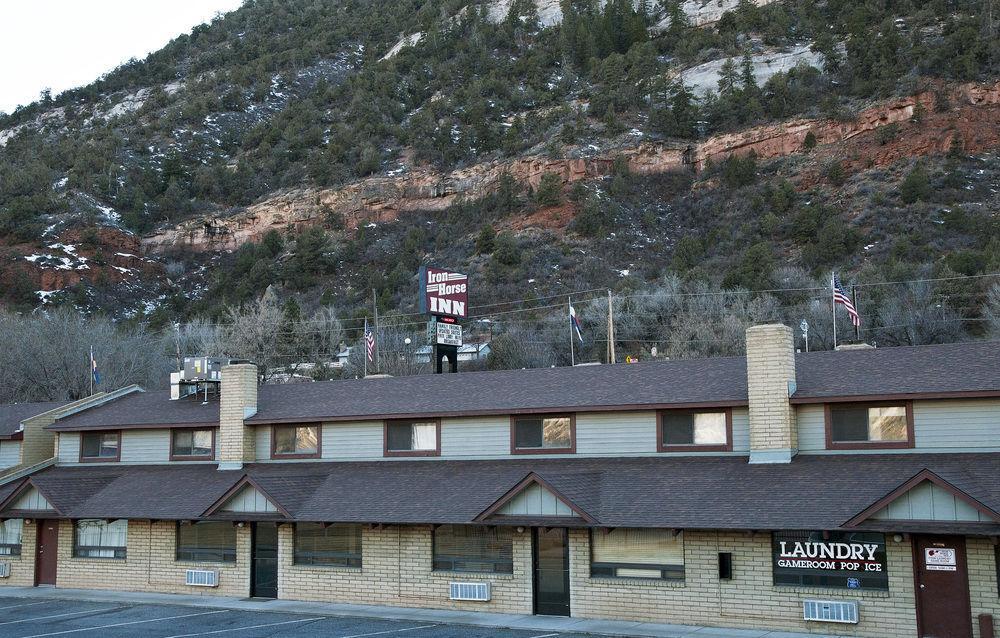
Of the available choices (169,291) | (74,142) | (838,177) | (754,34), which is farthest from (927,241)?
(74,142)

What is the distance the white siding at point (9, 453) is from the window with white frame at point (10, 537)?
424cm

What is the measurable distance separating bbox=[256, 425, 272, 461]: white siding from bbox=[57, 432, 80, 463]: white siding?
8039mm

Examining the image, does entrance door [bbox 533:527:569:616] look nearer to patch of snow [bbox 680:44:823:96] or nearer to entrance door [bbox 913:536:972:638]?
entrance door [bbox 913:536:972:638]

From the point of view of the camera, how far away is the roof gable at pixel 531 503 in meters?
23.1

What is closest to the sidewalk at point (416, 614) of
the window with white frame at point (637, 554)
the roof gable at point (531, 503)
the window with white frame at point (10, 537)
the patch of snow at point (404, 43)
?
the window with white frame at point (637, 554)

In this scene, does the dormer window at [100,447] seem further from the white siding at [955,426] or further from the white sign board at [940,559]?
the white sign board at [940,559]

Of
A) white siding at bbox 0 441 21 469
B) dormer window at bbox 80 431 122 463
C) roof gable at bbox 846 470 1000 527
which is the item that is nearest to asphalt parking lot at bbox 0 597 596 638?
roof gable at bbox 846 470 1000 527

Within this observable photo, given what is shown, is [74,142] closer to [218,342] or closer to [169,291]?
[169,291]

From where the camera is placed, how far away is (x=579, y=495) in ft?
76.4

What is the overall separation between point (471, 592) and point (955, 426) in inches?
485

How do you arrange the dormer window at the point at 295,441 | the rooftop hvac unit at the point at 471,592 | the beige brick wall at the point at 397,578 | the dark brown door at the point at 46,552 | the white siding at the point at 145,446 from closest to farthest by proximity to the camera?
the beige brick wall at the point at 397,578 < the rooftop hvac unit at the point at 471,592 < the dormer window at the point at 295,441 < the dark brown door at the point at 46,552 < the white siding at the point at 145,446

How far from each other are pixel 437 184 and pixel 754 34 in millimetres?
46101

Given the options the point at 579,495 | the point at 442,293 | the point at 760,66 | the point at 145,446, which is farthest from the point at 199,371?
the point at 760,66

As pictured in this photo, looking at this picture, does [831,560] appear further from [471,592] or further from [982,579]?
[471,592]
